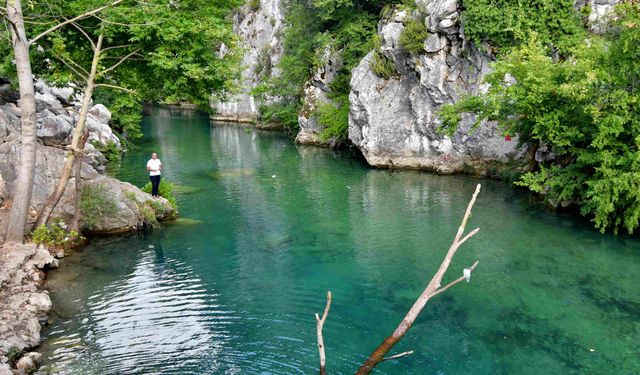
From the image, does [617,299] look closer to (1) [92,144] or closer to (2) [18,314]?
(2) [18,314]

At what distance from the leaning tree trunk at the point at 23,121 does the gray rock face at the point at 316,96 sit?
30.0 metres

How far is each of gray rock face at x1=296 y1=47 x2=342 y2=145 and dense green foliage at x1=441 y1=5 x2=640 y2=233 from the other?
21666 millimetres

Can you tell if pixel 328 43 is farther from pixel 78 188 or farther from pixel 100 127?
pixel 78 188

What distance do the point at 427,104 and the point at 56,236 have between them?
2315 centimetres

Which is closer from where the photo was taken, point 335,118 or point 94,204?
point 94,204

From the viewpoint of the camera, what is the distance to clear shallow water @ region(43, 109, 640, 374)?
10.6 metres

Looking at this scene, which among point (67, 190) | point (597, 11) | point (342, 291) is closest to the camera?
point (342, 291)

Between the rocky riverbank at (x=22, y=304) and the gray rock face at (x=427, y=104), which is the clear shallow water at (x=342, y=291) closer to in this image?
the rocky riverbank at (x=22, y=304)

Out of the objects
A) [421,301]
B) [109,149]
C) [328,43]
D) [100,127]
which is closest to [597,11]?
[328,43]

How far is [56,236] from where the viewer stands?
649 inches

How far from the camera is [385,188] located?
28.2m

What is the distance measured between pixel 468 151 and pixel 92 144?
985 inches

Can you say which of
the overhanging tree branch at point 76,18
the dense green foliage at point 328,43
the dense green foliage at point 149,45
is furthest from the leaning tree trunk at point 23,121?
the dense green foliage at point 328,43

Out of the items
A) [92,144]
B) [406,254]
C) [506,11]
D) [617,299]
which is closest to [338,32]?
[506,11]
